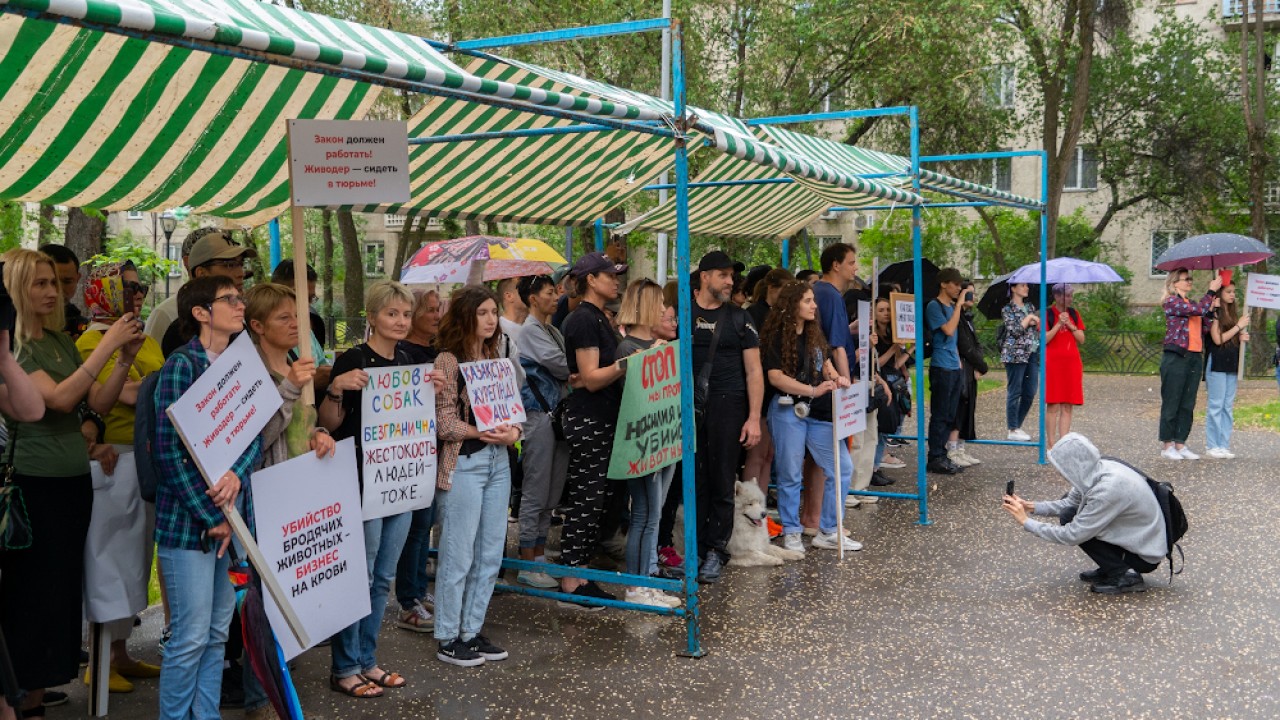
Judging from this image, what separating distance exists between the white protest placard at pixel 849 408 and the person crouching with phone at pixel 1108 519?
131cm

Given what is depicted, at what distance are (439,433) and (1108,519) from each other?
4223 mm

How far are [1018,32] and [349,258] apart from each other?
1614cm

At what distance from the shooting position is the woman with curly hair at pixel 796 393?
773cm

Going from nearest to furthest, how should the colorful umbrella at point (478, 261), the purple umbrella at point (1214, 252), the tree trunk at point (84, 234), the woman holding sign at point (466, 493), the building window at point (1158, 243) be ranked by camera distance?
the woman holding sign at point (466, 493)
the colorful umbrella at point (478, 261)
the purple umbrella at point (1214, 252)
the tree trunk at point (84, 234)
the building window at point (1158, 243)

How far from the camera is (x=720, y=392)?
286 inches

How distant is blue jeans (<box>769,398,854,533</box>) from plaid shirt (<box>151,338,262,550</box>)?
4530 millimetres

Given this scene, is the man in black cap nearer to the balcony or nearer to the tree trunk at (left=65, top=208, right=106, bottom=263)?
the tree trunk at (left=65, top=208, right=106, bottom=263)

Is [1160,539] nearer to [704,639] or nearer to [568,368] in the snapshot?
[704,639]

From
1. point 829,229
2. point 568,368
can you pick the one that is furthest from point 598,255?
point 829,229

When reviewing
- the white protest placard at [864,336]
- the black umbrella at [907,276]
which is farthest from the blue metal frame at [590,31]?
the black umbrella at [907,276]

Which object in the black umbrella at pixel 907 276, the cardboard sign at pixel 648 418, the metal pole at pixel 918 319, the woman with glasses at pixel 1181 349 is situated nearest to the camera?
the cardboard sign at pixel 648 418

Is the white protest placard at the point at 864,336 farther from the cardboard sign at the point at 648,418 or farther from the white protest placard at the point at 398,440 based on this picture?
the white protest placard at the point at 398,440

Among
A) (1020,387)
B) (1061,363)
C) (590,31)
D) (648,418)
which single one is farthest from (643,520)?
(1020,387)

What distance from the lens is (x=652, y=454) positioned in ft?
21.3
